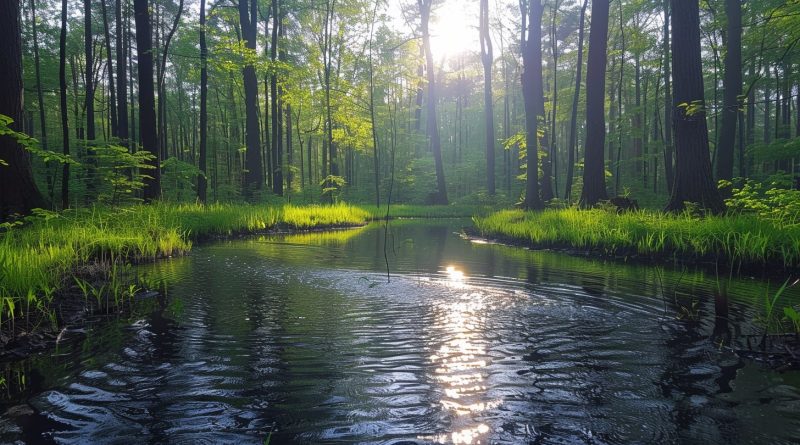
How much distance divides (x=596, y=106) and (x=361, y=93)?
9993 mm

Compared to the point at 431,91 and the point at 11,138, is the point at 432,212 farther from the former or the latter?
the point at 11,138

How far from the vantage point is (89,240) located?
6.14 meters

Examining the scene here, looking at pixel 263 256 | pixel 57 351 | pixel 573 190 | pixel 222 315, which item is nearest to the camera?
pixel 57 351

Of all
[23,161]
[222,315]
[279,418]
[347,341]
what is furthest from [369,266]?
[23,161]

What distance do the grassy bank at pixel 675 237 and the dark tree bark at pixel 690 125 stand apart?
0.81m

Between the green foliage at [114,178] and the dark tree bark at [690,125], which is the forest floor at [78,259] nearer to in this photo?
the green foliage at [114,178]

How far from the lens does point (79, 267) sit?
5.32m

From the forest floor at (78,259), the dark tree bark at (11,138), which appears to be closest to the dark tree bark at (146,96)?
the forest floor at (78,259)

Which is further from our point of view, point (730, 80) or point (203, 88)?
point (203, 88)

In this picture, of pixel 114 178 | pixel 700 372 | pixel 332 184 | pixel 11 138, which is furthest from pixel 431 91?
pixel 700 372

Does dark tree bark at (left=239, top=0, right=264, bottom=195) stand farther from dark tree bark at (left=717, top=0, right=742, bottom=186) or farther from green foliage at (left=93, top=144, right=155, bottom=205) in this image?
dark tree bark at (left=717, top=0, right=742, bottom=186)

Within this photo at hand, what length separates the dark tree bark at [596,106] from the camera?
11914 mm

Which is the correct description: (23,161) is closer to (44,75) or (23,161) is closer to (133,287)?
(133,287)

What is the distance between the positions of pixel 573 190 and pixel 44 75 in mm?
25452
